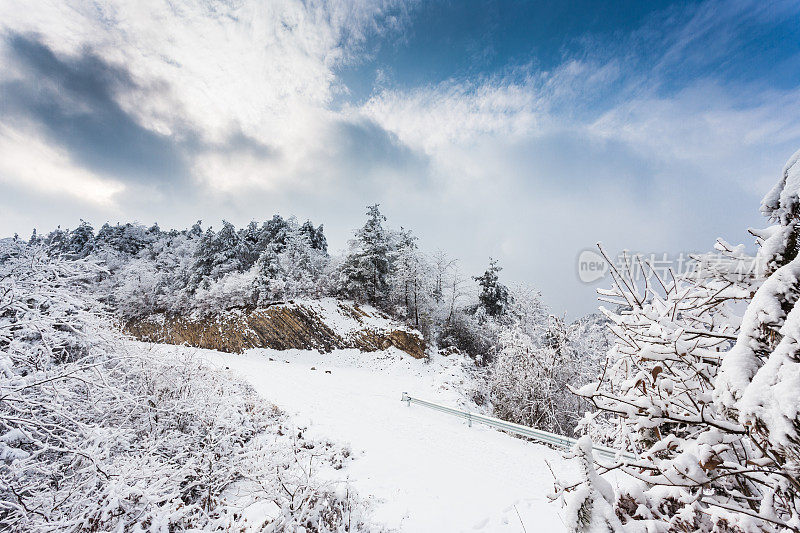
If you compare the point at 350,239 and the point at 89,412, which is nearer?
the point at 89,412

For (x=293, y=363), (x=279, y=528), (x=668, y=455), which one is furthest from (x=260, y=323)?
(x=668, y=455)

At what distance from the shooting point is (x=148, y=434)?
596 centimetres

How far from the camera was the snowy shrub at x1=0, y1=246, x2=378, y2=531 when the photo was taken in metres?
3.76

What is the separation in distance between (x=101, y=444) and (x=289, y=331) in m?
15.5

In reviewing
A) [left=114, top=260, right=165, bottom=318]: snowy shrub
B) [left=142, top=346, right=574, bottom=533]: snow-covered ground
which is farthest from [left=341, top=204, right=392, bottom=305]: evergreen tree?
[left=114, top=260, right=165, bottom=318]: snowy shrub

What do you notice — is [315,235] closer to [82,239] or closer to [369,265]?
[369,265]

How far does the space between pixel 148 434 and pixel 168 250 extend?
115 ft

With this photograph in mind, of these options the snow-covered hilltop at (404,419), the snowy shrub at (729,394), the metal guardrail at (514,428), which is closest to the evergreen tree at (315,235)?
the snow-covered hilltop at (404,419)

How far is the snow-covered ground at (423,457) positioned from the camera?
509 centimetres

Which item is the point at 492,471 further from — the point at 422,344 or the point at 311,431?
the point at 422,344

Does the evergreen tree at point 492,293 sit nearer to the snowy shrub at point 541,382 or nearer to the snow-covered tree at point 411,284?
the snow-covered tree at point 411,284

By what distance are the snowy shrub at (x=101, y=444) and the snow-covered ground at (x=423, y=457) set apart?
1024mm

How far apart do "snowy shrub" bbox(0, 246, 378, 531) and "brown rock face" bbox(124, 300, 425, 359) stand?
13.4m

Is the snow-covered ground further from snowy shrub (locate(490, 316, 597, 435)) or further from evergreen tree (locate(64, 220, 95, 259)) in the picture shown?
evergreen tree (locate(64, 220, 95, 259))
